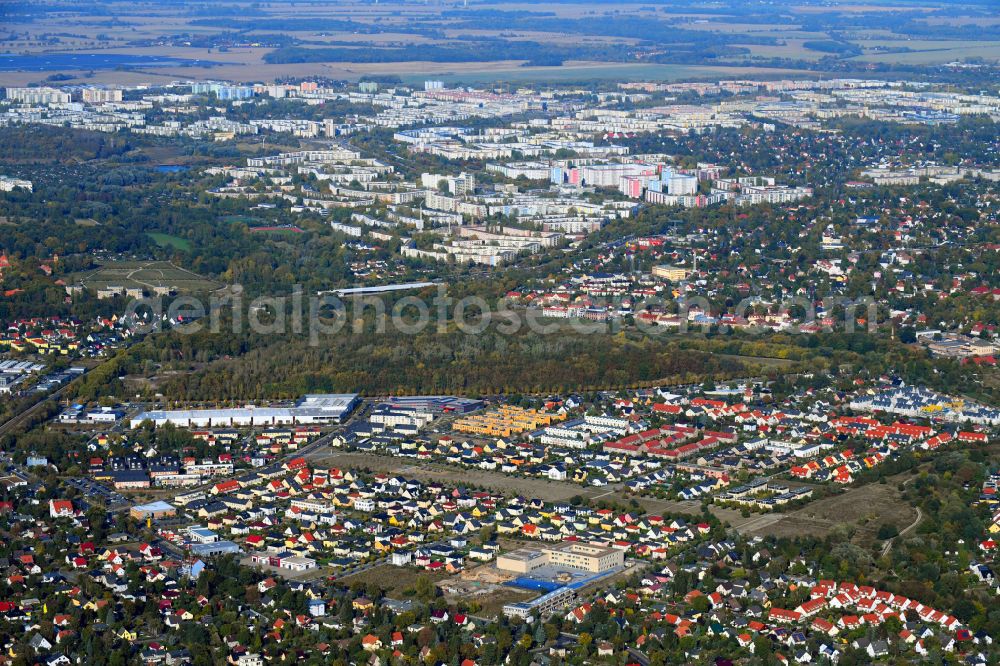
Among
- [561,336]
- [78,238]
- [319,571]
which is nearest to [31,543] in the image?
[319,571]

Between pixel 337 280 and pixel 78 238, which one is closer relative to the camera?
pixel 337 280

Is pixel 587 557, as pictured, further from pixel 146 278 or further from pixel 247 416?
pixel 146 278

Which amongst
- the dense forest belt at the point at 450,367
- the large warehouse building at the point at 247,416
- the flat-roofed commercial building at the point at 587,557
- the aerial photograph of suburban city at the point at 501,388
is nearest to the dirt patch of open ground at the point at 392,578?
the aerial photograph of suburban city at the point at 501,388

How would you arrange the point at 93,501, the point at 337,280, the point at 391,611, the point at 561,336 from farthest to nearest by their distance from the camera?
the point at 337,280
the point at 561,336
the point at 93,501
the point at 391,611

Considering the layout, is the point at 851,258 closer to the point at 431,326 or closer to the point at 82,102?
the point at 431,326

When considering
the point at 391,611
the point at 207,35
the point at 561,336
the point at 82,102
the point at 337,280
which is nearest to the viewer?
the point at 391,611

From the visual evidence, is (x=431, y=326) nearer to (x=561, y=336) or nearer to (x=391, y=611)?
(x=561, y=336)
